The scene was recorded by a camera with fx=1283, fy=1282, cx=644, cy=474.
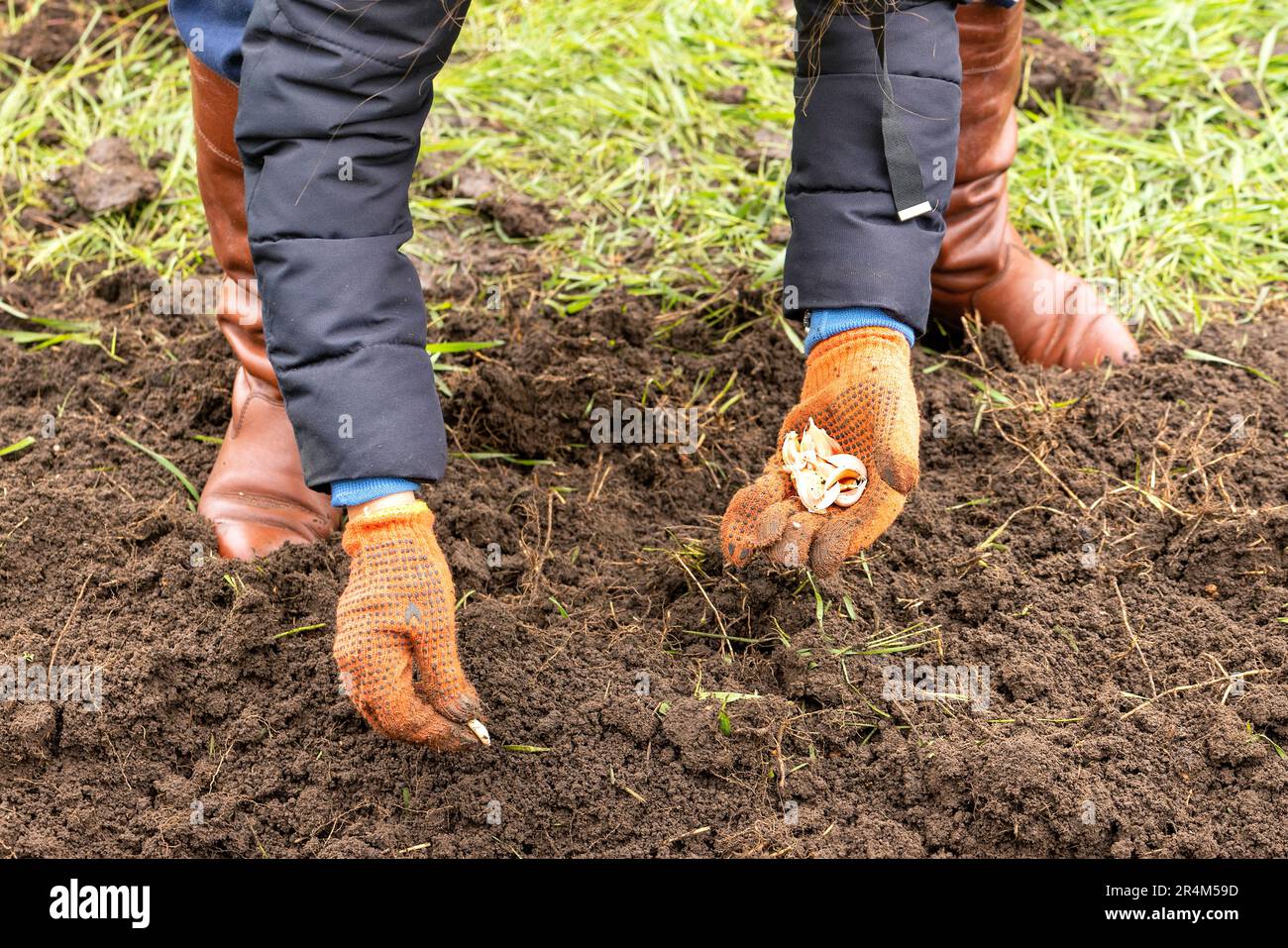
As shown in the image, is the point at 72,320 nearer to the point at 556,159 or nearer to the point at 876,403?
the point at 556,159

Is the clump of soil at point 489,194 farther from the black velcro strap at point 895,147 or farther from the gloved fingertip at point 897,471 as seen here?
the gloved fingertip at point 897,471

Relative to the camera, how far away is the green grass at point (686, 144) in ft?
10.2

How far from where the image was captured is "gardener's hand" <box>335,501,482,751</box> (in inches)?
68.5

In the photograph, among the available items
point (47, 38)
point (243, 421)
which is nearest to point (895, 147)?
point (243, 421)

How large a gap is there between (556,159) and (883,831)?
7.03 feet

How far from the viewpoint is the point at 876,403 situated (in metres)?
1.89

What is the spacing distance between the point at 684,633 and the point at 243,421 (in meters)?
0.97

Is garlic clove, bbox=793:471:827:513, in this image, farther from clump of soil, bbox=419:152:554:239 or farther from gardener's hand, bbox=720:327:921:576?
clump of soil, bbox=419:152:554:239

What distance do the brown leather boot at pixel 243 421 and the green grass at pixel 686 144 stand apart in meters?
0.69

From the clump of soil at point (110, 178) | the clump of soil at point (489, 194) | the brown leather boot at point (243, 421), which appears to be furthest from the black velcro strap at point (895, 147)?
the clump of soil at point (110, 178)

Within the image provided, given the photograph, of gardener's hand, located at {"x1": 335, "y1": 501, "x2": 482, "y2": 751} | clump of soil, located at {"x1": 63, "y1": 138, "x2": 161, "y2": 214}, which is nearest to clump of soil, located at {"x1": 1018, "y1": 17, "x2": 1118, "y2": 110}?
clump of soil, located at {"x1": 63, "y1": 138, "x2": 161, "y2": 214}

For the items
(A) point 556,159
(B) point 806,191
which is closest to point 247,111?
(B) point 806,191

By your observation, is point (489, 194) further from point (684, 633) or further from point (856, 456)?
point (856, 456)

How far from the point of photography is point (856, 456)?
1.95 meters
